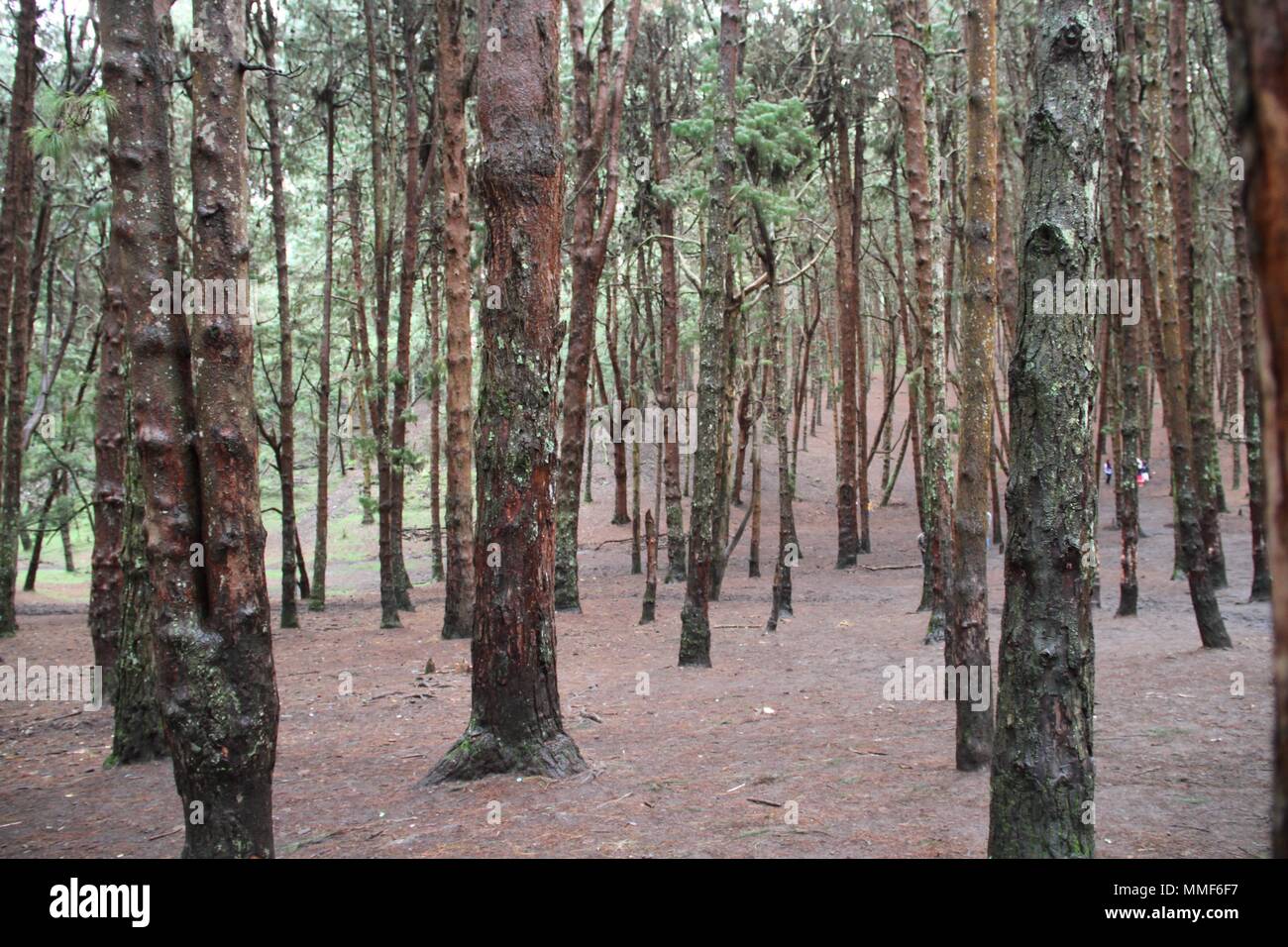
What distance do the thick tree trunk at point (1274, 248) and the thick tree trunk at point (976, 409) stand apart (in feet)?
17.5

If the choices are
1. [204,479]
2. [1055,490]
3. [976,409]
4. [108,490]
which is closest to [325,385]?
[108,490]

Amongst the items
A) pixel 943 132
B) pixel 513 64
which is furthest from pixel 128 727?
pixel 943 132

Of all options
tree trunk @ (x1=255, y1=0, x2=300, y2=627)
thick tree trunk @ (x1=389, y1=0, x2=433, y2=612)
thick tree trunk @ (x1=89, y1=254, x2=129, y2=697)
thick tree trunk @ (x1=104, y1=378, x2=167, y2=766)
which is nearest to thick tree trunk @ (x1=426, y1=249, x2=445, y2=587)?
thick tree trunk @ (x1=389, y1=0, x2=433, y2=612)

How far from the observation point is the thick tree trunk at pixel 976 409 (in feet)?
21.0

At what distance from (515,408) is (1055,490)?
3702mm

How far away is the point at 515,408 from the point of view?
21.8ft

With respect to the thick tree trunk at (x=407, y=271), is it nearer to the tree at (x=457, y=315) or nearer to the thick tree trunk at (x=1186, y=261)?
the tree at (x=457, y=315)

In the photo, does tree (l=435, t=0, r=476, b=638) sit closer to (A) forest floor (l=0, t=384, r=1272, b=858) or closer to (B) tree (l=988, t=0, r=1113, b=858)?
(A) forest floor (l=0, t=384, r=1272, b=858)

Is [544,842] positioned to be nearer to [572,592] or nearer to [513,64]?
[513,64]

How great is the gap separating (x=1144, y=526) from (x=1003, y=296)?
9.97 m

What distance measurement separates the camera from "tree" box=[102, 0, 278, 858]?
13.3 ft

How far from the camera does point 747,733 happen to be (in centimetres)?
822

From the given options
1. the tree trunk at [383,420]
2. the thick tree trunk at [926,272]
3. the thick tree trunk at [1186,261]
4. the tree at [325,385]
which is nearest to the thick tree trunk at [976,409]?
the thick tree trunk at [926,272]

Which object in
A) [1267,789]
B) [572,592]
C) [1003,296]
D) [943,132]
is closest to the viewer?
[1267,789]
